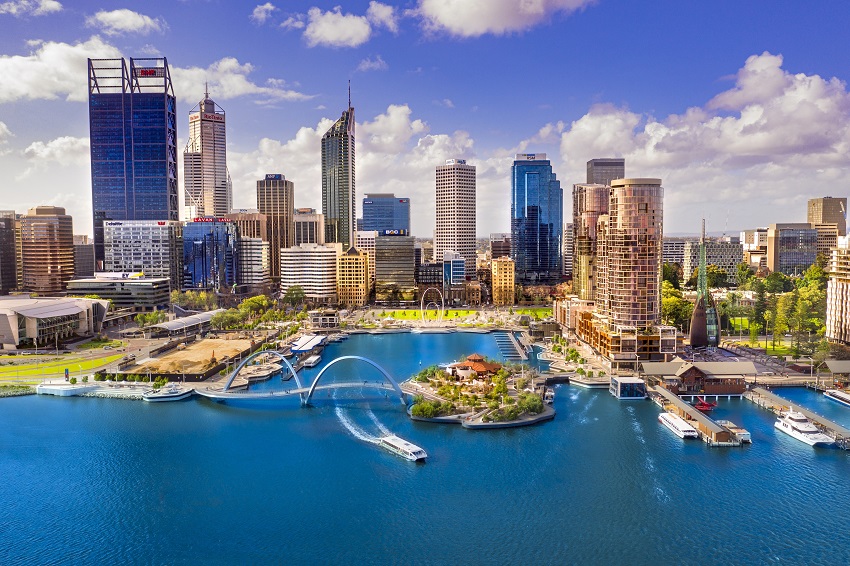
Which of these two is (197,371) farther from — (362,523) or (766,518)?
(766,518)

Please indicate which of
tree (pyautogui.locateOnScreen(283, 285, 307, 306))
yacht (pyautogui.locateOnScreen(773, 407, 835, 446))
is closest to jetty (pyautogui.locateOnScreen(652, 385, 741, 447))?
yacht (pyautogui.locateOnScreen(773, 407, 835, 446))

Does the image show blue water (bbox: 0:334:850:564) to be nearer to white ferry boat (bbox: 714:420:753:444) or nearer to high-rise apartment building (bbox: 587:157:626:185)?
white ferry boat (bbox: 714:420:753:444)

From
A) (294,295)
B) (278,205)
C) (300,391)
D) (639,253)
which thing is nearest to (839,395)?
(639,253)

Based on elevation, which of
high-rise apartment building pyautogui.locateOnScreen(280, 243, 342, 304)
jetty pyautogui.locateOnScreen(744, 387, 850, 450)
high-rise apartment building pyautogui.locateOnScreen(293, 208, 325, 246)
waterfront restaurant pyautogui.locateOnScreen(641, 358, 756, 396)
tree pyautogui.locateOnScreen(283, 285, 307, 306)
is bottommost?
jetty pyautogui.locateOnScreen(744, 387, 850, 450)

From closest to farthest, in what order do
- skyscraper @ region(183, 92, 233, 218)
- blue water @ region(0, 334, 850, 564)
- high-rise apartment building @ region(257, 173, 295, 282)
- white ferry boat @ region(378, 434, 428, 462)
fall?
blue water @ region(0, 334, 850, 564) → white ferry boat @ region(378, 434, 428, 462) → high-rise apartment building @ region(257, 173, 295, 282) → skyscraper @ region(183, 92, 233, 218)

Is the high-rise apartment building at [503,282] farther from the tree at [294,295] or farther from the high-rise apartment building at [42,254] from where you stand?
the high-rise apartment building at [42,254]

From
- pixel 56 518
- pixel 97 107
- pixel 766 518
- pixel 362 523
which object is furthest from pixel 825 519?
pixel 97 107

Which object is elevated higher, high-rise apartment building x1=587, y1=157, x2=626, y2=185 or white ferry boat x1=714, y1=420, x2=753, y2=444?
high-rise apartment building x1=587, y1=157, x2=626, y2=185
